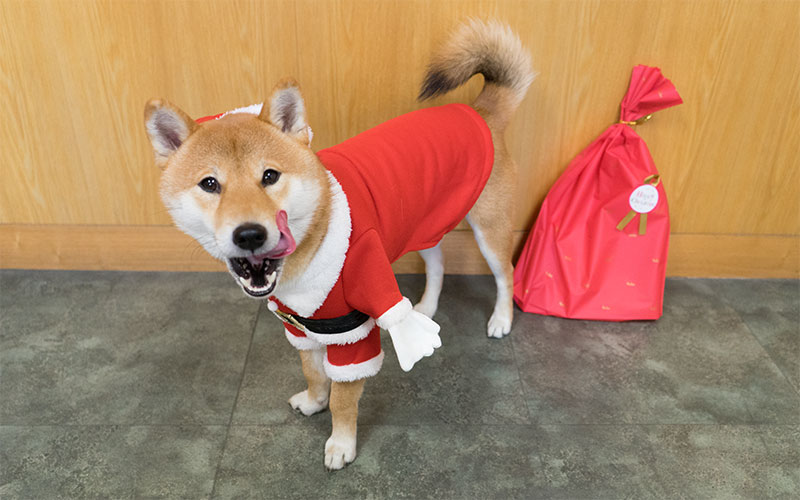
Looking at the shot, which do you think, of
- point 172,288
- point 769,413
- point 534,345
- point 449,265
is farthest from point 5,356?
point 769,413

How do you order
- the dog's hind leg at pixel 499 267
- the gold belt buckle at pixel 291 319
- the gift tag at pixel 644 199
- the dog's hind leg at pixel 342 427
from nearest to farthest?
1. the gold belt buckle at pixel 291 319
2. the dog's hind leg at pixel 342 427
3. the dog's hind leg at pixel 499 267
4. the gift tag at pixel 644 199

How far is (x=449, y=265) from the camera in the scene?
2.22 meters

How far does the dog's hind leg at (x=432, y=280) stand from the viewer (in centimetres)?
194

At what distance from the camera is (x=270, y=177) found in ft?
3.43

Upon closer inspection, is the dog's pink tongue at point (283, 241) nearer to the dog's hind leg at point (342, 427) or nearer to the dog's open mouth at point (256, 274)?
the dog's open mouth at point (256, 274)

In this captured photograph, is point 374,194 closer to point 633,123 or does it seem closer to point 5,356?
point 633,123

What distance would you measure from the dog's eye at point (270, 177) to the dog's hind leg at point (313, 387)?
594mm

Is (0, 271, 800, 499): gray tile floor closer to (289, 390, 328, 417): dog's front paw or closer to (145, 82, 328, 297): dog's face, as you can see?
(289, 390, 328, 417): dog's front paw

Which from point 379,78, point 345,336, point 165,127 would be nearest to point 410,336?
point 345,336

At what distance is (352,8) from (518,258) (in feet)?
3.58

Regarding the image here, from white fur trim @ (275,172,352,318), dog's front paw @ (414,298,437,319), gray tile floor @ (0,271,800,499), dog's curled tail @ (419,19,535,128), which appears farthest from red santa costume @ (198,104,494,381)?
dog's front paw @ (414,298,437,319)

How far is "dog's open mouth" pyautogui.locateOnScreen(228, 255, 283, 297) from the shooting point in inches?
41.6

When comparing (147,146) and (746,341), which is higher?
(147,146)

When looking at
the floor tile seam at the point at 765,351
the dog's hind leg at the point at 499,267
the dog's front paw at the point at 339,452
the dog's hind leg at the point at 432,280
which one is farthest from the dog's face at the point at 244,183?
the floor tile seam at the point at 765,351
